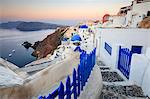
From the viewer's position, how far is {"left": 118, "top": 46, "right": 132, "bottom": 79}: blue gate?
6668 mm

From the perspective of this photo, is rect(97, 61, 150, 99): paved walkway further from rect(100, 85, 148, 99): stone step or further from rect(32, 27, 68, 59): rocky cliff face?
rect(32, 27, 68, 59): rocky cliff face

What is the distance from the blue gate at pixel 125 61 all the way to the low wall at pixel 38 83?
6.70 feet

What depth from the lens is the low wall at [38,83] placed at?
327 centimetres

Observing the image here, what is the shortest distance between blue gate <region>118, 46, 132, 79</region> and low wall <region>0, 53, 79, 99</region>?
2.04m

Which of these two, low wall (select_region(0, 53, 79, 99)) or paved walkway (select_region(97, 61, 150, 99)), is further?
paved walkway (select_region(97, 61, 150, 99))

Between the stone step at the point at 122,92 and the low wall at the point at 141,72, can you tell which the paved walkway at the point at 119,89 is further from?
the low wall at the point at 141,72

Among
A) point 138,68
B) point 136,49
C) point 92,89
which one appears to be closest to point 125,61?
point 138,68

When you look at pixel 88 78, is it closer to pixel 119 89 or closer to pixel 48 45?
pixel 119 89

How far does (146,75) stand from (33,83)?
122 inches

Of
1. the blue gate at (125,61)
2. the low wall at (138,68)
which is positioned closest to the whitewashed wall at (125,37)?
the blue gate at (125,61)

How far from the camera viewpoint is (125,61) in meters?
6.93

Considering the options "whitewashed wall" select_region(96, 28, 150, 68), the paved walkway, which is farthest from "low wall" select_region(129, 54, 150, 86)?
"whitewashed wall" select_region(96, 28, 150, 68)

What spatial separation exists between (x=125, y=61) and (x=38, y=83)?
3.79 m

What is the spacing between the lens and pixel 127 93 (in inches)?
213
